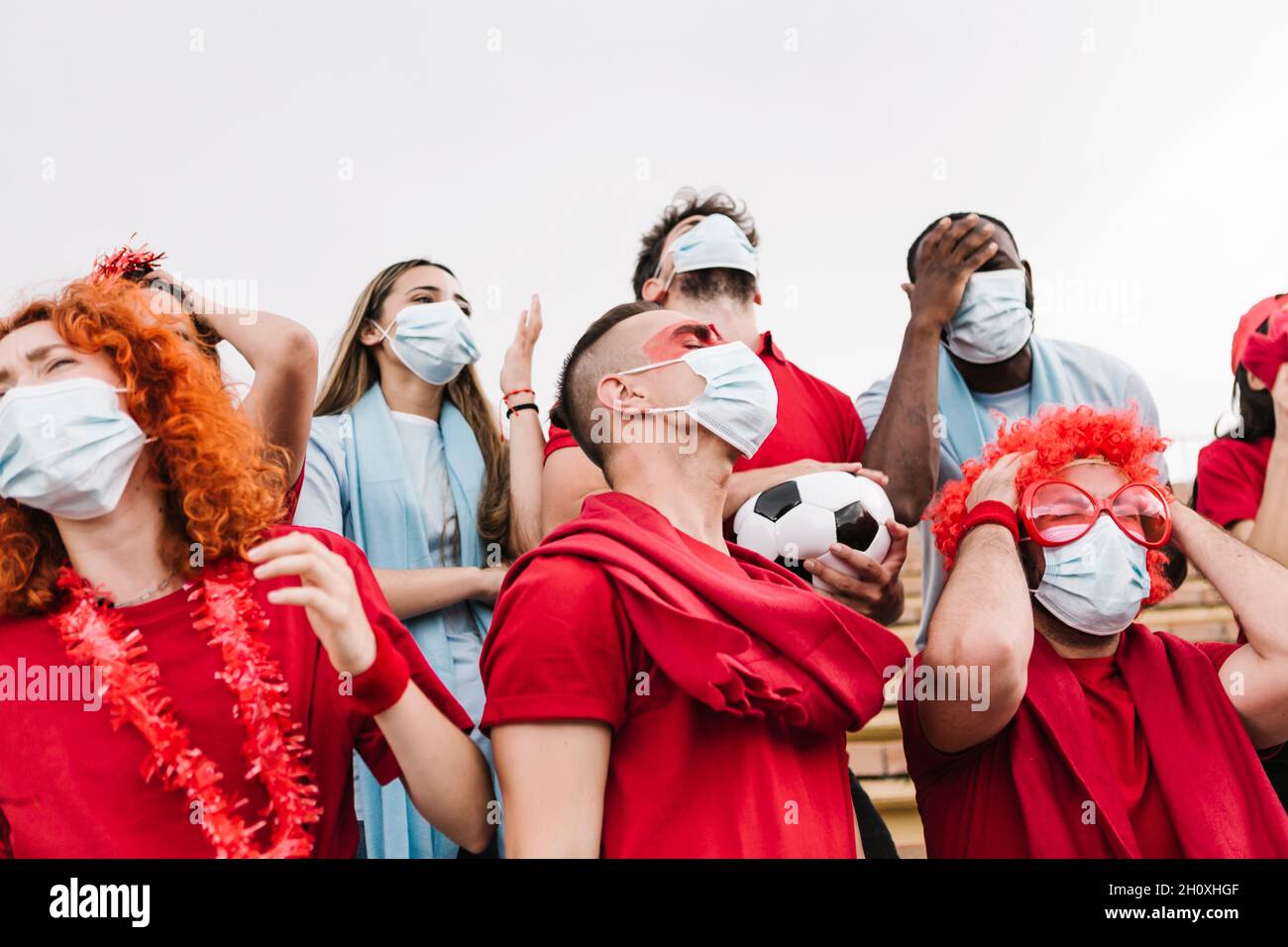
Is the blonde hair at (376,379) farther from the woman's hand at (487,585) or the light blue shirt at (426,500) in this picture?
the woman's hand at (487,585)

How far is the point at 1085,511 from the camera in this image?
331 centimetres

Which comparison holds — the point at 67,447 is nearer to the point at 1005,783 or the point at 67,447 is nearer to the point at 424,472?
the point at 424,472

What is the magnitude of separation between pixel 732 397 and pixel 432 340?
1.33m

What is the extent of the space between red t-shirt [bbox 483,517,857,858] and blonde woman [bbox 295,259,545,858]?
28.3 inches

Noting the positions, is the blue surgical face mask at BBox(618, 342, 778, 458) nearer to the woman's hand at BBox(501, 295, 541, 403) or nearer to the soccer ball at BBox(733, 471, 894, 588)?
the soccer ball at BBox(733, 471, 894, 588)

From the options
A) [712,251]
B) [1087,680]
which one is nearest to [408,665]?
[1087,680]

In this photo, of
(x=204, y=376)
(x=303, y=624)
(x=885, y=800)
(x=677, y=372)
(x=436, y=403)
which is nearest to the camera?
(x=303, y=624)

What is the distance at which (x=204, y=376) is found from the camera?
296cm

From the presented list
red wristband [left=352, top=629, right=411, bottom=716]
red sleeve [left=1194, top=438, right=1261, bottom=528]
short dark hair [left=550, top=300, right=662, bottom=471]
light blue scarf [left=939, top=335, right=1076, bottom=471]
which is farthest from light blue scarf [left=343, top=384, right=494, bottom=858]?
red sleeve [left=1194, top=438, right=1261, bottom=528]

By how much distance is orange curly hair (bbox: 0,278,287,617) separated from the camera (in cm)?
277

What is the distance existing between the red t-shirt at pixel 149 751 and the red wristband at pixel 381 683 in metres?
0.17
